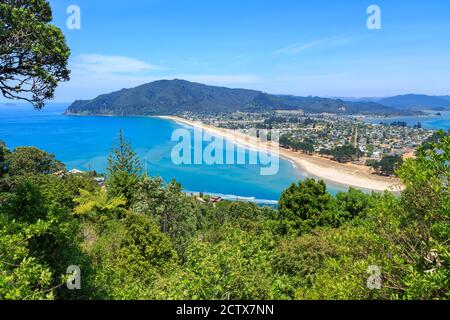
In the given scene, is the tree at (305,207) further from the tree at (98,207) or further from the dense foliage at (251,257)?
the tree at (98,207)

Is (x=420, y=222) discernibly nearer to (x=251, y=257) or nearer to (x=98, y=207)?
(x=251, y=257)

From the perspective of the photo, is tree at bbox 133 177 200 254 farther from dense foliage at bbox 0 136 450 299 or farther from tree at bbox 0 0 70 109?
tree at bbox 0 0 70 109

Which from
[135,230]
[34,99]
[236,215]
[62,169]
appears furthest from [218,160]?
[34,99]

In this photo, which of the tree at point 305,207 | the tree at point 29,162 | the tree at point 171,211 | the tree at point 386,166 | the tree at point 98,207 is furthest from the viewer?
the tree at point 386,166

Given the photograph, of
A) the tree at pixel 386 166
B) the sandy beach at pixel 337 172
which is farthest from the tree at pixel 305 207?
the tree at pixel 386 166

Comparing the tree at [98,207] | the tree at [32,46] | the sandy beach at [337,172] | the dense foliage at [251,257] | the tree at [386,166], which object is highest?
the tree at [32,46]

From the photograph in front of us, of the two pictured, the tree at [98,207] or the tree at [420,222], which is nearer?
the tree at [420,222]

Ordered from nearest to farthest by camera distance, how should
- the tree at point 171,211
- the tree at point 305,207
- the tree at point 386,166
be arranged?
the tree at point 305,207 < the tree at point 171,211 < the tree at point 386,166

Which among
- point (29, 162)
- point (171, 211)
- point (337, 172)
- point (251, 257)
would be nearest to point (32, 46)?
point (251, 257)

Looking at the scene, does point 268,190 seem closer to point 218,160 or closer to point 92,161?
point 218,160

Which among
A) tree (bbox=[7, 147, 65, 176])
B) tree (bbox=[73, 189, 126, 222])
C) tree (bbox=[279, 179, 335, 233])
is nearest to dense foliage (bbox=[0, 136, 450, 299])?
tree (bbox=[279, 179, 335, 233])
